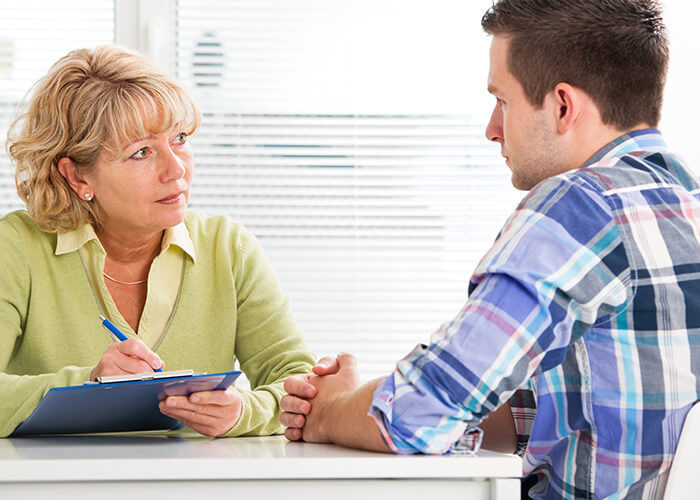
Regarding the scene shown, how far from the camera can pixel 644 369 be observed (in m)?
0.97

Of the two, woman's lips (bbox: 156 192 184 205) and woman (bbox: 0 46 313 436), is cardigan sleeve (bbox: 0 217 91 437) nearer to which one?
woman (bbox: 0 46 313 436)

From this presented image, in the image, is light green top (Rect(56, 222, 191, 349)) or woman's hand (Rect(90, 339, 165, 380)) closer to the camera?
woman's hand (Rect(90, 339, 165, 380))

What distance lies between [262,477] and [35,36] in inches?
93.6

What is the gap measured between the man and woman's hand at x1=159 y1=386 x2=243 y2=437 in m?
0.19

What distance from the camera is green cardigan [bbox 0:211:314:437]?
162 cm

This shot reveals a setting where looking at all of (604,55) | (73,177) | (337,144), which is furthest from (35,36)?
(604,55)

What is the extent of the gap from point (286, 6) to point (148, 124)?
1293 millimetres

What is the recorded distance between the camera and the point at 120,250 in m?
1.74

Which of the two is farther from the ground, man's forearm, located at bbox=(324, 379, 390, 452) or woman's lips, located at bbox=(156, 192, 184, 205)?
woman's lips, located at bbox=(156, 192, 184, 205)

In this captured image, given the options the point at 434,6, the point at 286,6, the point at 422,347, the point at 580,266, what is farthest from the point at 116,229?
the point at 434,6

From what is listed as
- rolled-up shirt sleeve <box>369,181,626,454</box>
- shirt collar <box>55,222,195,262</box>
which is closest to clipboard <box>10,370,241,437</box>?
rolled-up shirt sleeve <box>369,181,626,454</box>

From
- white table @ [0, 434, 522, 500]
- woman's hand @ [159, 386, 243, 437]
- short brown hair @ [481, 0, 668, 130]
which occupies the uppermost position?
short brown hair @ [481, 0, 668, 130]

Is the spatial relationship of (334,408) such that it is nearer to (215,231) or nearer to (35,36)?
(215,231)

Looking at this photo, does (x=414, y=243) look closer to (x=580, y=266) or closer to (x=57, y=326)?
(x=57, y=326)
